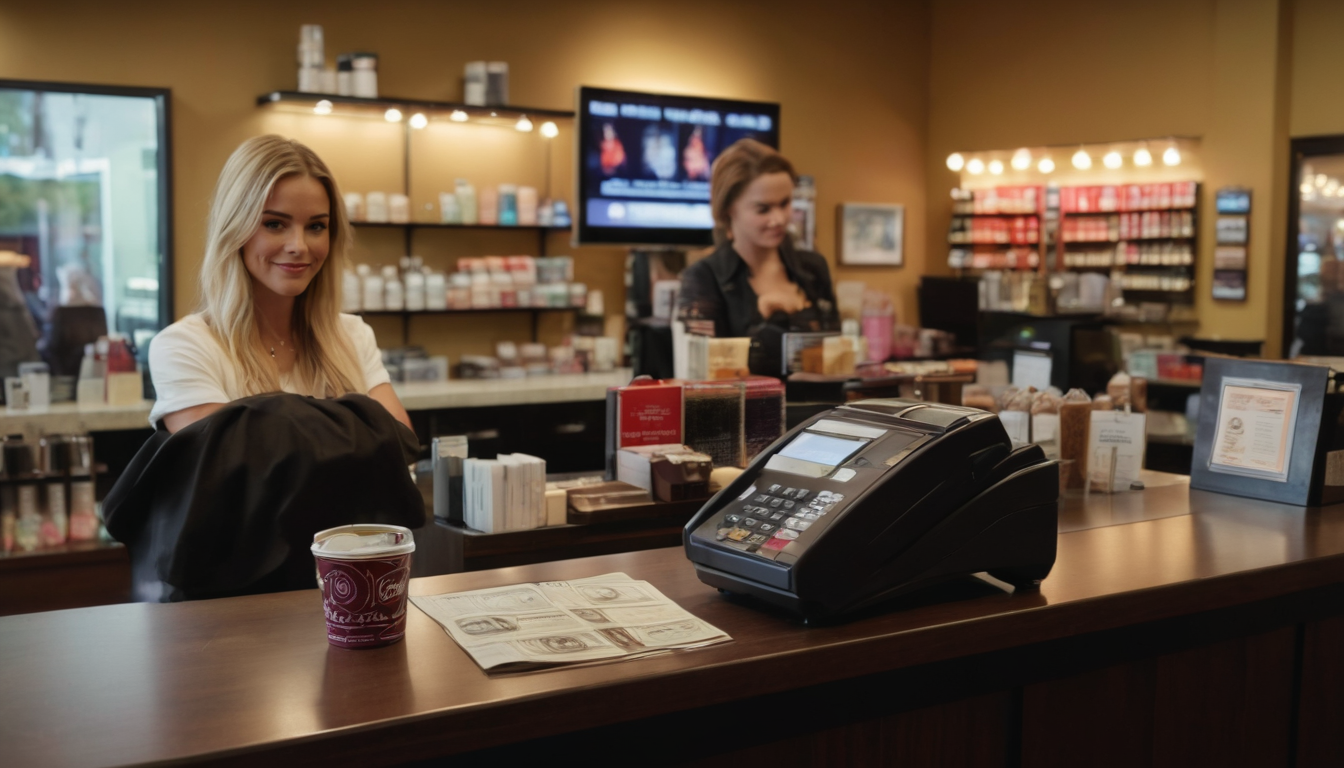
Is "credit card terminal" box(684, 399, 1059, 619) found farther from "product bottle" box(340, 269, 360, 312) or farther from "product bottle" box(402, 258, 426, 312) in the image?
"product bottle" box(402, 258, 426, 312)

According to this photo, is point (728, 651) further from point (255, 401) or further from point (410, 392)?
point (410, 392)

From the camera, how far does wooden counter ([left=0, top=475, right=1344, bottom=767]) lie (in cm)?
114

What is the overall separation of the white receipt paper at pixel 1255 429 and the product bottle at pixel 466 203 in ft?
16.8

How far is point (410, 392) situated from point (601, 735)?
469 cm

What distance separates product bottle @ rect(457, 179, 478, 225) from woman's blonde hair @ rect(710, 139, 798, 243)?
9.83 feet

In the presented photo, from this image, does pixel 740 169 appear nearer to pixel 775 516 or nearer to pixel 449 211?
pixel 775 516

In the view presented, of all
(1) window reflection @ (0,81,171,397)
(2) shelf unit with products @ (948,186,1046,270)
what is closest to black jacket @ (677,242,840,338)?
(1) window reflection @ (0,81,171,397)

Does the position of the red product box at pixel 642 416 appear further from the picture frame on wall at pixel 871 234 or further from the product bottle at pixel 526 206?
the picture frame on wall at pixel 871 234

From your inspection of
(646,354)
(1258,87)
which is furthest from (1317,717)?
(1258,87)

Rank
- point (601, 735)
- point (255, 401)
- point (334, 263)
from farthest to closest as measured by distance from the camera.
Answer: point (334, 263) → point (255, 401) → point (601, 735)

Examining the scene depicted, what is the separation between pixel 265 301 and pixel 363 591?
1.37 m

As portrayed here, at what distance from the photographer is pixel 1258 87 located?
8.40m

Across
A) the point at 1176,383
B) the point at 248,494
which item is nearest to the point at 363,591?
the point at 248,494

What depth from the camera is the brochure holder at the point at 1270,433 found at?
7.45ft
